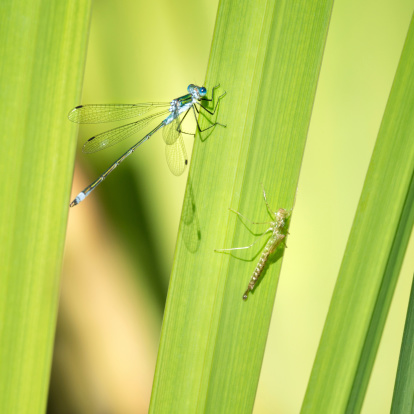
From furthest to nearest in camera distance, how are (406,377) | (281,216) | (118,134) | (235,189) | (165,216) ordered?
1. (118,134)
2. (165,216)
3. (281,216)
4. (235,189)
5. (406,377)

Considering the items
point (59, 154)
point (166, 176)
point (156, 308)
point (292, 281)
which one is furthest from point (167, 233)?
point (59, 154)

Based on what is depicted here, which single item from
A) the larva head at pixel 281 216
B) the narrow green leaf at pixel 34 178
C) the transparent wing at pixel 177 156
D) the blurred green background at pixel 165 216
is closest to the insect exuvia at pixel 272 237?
the larva head at pixel 281 216

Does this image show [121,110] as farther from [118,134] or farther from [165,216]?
[165,216]

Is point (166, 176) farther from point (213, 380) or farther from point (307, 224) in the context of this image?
point (213, 380)

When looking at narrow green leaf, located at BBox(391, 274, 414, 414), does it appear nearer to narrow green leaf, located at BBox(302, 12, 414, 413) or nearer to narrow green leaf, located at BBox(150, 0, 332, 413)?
narrow green leaf, located at BBox(302, 12, 414, 413)

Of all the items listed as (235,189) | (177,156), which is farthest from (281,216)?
(177,156)

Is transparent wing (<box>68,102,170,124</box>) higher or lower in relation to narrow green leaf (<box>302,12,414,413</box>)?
higher

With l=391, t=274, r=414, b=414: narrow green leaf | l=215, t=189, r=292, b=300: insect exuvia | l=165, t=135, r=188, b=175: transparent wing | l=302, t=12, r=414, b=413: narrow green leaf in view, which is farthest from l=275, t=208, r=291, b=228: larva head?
l=165, t=135, r=188, b=175: transparent wing
